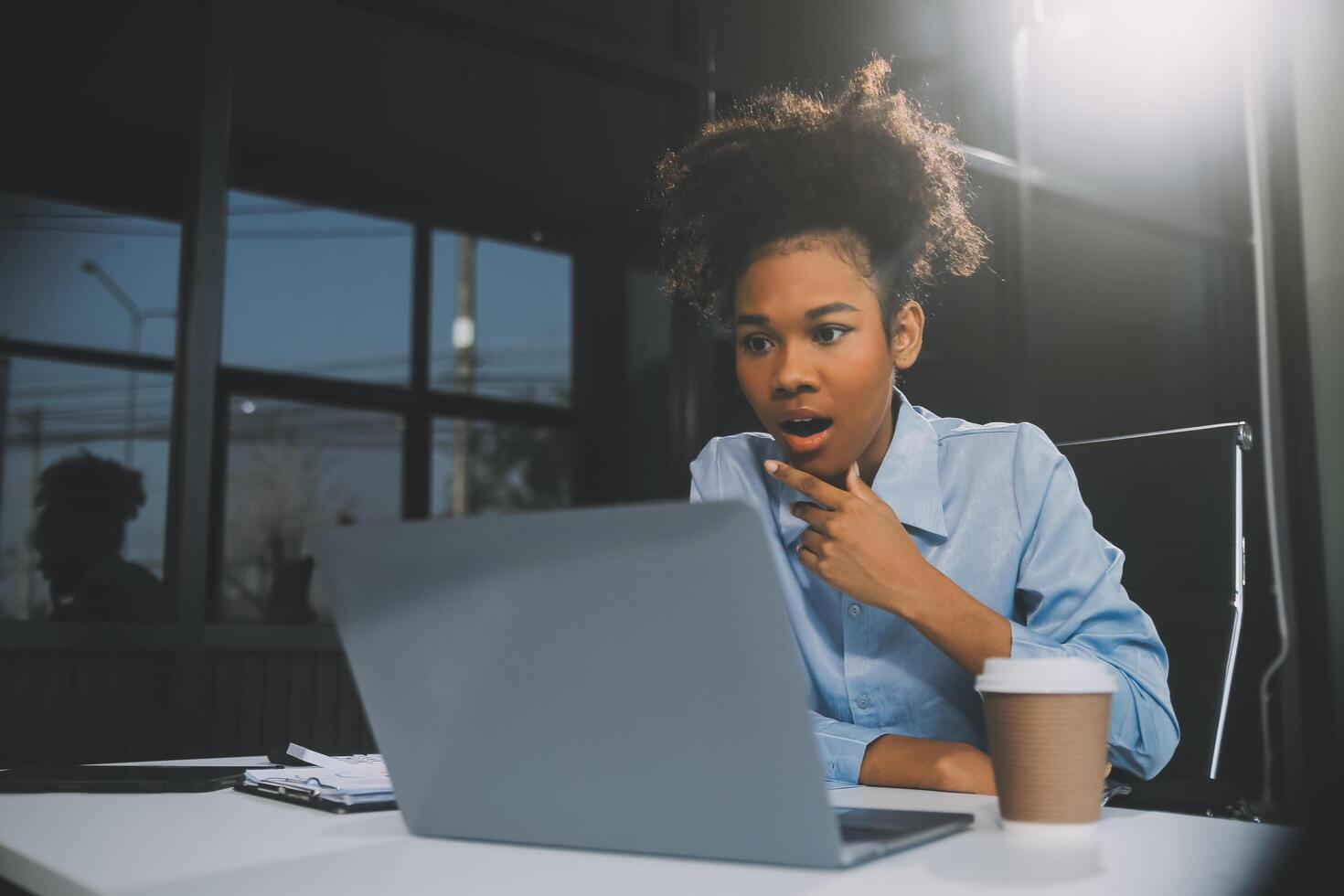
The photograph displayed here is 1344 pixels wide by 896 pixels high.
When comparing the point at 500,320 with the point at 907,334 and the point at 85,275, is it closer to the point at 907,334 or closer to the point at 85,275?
the point at 85,275

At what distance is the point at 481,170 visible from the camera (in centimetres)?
543

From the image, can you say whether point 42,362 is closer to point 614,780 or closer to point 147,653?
point 147,653

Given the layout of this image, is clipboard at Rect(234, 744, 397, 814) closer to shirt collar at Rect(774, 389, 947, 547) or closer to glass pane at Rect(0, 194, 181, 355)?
shirt collar at Rect(774, 389, 947, 547)

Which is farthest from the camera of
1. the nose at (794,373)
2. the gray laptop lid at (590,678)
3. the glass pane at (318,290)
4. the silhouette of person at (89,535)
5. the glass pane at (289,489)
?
the glass pane at (318,290)

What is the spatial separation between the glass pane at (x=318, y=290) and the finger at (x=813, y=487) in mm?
4099

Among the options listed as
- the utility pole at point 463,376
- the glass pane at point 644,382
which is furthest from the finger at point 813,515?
the glass pane at point 644,382

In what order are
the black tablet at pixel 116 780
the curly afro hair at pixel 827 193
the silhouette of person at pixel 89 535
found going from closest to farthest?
the black tablet at pixel 116 780
the curly afro hair at pixel 827 193
the silhouette of person at pixel 89 535

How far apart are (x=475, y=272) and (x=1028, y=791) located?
520 cm

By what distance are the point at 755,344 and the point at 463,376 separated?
419cm

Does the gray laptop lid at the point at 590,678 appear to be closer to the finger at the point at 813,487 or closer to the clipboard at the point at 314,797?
the clipboard at the point at 314,797

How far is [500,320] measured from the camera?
222 inches

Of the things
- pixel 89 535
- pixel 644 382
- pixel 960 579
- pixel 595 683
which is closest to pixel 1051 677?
pixel 595 683

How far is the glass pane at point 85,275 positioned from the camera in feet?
13.7

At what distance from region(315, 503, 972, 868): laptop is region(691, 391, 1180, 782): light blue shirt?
18.2 inches
